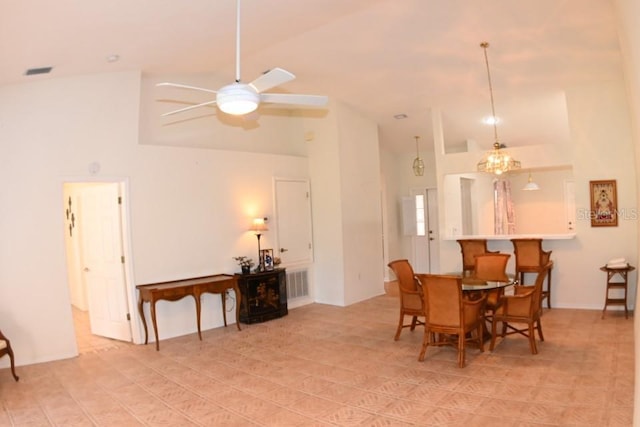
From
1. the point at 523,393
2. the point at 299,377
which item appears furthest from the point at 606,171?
the point at 299,377

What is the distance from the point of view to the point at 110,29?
358 centimetres

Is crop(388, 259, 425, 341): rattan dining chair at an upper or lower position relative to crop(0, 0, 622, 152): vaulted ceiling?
lower

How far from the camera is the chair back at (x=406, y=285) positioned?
189 inches

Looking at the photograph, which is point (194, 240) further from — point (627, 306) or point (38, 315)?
point (627, 306)

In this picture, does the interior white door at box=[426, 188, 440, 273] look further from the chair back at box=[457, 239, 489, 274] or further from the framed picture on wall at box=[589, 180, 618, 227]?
the framed picture on wall at box=[589, 180, 618, 227]

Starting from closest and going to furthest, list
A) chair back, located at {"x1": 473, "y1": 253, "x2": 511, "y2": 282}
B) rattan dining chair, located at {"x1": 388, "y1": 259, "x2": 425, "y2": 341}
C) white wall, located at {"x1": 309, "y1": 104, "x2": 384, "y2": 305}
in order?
rattan dining chair, located at {"x1": 388, "y1": 259, "x2": 425, "y2": 341} < chair back, located at {"x1": 473, "y1": 253, "x2": 511, "y2": 282} < white wall, located at {"x1": 309, "y1": 104, "x2": 384, "y2": 305}

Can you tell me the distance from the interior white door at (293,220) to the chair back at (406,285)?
7.88 feet

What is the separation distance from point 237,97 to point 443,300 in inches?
108

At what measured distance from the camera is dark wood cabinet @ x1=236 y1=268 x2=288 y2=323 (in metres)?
6.05

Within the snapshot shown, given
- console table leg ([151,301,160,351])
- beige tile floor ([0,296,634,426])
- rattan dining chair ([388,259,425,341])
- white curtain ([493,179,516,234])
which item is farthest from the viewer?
white curtain ([493,179,516,234])

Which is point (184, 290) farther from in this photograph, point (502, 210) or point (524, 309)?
point (502, 210)

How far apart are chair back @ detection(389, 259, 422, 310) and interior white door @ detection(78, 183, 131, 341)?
342 cm

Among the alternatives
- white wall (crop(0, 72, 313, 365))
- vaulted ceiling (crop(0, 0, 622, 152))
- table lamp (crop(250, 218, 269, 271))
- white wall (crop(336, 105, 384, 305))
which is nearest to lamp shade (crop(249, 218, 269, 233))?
table lamp (crop(250, 218, 269, 271))

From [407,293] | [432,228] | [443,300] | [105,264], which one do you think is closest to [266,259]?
[105,264]
